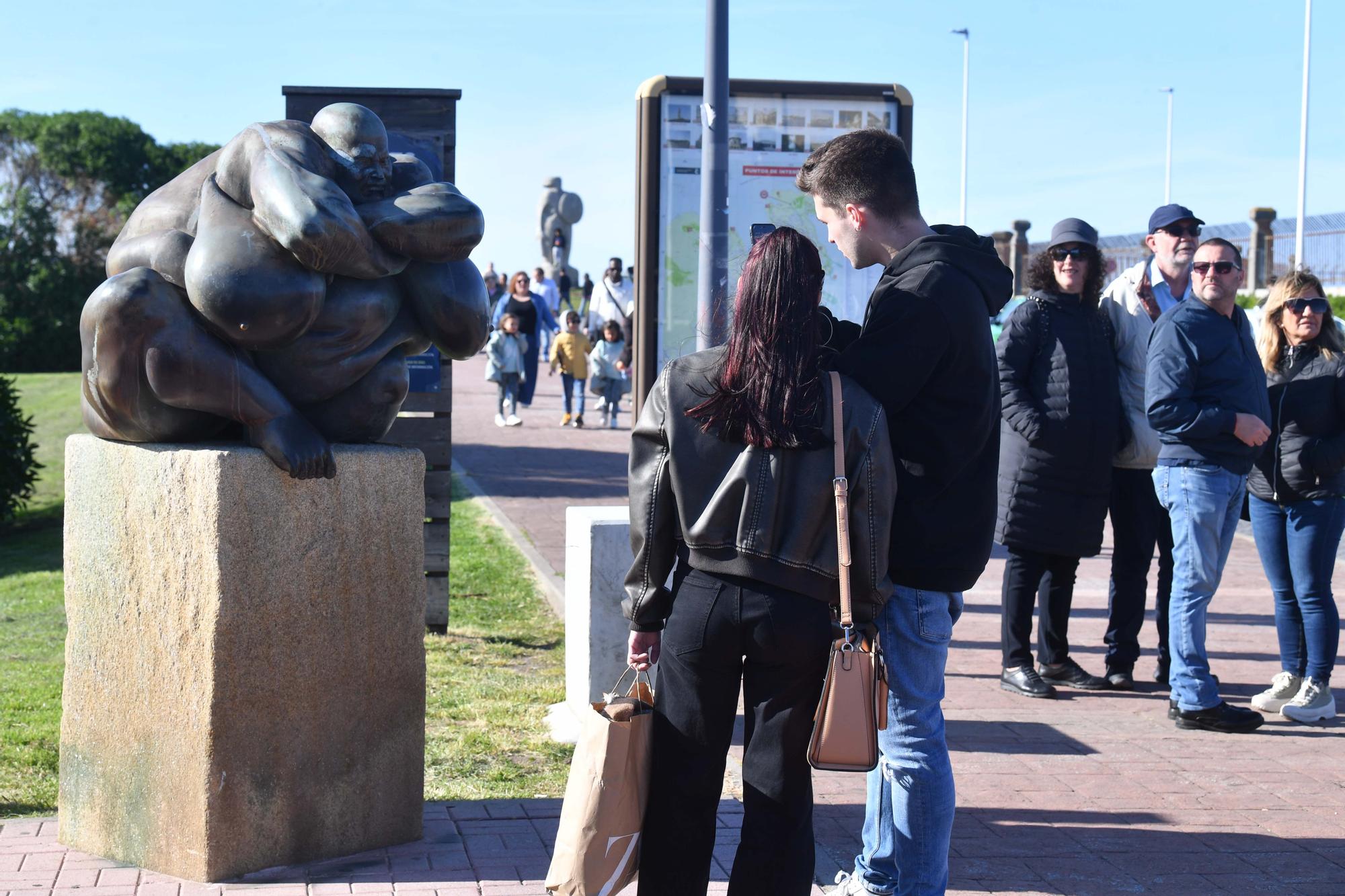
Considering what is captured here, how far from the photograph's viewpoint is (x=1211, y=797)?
503cm

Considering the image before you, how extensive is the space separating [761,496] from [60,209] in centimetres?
3759

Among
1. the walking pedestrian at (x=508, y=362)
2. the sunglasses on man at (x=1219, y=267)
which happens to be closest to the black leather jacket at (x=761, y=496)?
the sunglasses on man at (x=1219, y=267)

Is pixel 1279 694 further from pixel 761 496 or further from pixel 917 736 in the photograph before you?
pixel 761 496

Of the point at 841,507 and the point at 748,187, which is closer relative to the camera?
the point at 841,507

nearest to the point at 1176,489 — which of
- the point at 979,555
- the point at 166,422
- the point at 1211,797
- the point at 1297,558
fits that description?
the point at 1297,558

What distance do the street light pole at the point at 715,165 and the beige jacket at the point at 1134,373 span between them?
6.58 ft

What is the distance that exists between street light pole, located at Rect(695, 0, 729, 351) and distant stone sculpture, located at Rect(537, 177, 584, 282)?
32781mm

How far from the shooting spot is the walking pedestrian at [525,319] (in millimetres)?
19547

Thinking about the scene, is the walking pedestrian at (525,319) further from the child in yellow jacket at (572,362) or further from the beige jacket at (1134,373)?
the beige jacket at (1134,373)

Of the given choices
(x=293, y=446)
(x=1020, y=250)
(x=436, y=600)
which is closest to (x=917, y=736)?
(x=293, y=446)

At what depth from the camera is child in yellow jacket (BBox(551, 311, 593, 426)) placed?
757 inches

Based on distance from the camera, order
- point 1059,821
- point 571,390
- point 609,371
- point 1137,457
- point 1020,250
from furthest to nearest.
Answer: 1. point 1020,250
2. point 571,390
3. point 609,371
4. point 1137,457
5. point 1059,821

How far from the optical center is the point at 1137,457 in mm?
6578

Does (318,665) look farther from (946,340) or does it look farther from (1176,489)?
(1176,489)
